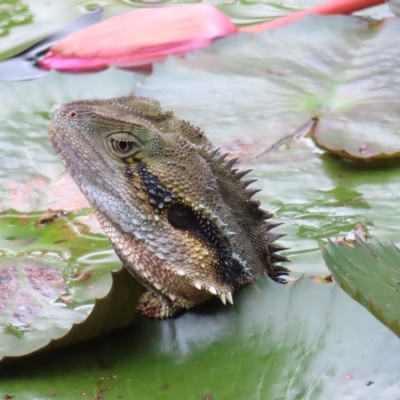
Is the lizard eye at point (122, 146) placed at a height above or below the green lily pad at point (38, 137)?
above

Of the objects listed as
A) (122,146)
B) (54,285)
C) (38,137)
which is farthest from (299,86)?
(54,285)

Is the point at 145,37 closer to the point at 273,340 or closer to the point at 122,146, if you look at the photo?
the point at 122,146

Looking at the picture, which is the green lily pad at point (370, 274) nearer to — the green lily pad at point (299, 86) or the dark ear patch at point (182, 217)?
the dark ear patch at point (182, 217)

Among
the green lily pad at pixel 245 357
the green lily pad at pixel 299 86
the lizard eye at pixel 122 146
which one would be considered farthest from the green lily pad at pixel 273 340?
the lizard eye at pixel 122 146

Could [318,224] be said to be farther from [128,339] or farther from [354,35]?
[354,35]

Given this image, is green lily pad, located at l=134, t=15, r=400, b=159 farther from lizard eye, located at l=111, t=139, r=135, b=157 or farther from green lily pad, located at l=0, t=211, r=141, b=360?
lizard eye, located at l=111, t=139, r=135, b=157

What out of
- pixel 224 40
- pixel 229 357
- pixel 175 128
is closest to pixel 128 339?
pixel 229 357
